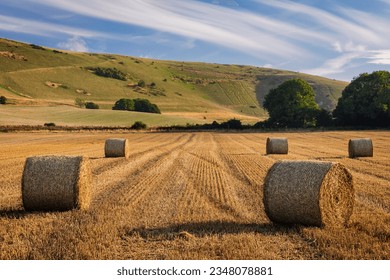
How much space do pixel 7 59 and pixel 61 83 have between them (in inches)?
764

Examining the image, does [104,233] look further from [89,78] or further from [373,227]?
[89,78]

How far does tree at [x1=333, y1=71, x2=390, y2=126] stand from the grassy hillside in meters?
33.1

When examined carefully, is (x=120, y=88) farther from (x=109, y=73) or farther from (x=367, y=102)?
(x=367, y=102)

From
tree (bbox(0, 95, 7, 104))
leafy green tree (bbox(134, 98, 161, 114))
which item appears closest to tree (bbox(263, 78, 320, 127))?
leafy green tree (bbox(134, 98, 161, 114))

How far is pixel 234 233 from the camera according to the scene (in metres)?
10.5

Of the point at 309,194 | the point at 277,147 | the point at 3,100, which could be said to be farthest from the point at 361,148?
the point at 3,100

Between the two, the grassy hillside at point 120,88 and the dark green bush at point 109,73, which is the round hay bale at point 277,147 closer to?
the grassy hillside at point 120,88

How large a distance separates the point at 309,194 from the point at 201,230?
2657 millimetres

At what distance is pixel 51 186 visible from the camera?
42.0 feet

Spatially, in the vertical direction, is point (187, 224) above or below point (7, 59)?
below

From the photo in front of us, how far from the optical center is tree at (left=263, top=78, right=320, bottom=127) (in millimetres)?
80500

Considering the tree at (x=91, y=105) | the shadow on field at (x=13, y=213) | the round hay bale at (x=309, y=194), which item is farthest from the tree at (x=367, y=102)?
the shadow on field at (x=13, y=213)

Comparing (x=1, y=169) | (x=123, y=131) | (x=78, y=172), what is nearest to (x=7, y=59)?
(x=123, y=131)
